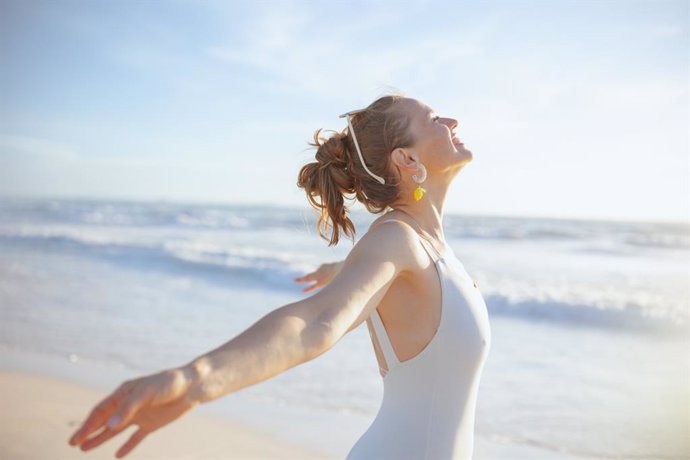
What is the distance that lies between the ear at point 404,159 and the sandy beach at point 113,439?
2844 mm

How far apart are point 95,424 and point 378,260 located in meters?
0.86

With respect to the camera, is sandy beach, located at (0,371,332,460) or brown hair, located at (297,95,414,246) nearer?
brown hair, located at (297,95,414,246)

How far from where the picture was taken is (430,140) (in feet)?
7.31

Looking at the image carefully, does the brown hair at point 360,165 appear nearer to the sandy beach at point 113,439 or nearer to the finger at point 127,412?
the finger at point 127,412

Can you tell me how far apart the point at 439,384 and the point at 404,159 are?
2.55ft

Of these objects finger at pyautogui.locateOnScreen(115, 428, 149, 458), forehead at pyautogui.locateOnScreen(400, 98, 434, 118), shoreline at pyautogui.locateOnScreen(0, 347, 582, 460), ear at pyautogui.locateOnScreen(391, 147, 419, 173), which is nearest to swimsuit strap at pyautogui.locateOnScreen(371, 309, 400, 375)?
ear at pyautogui.locateOnScreen(391, 147, 419, 173)

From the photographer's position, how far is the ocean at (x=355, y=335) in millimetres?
5027

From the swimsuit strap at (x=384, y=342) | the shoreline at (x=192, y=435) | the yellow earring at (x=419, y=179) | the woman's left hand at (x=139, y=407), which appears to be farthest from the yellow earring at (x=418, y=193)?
the shoreline at (x=192, y=435)

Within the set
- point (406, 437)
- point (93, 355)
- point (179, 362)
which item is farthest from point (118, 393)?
point (93, 355)

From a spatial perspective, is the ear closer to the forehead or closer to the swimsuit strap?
the forehead

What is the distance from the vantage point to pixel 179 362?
653 centimetres

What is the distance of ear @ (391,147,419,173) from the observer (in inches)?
87.0

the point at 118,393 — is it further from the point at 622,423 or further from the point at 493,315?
the point at 493,315

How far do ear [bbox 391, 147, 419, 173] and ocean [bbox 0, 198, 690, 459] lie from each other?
1.01 meters
